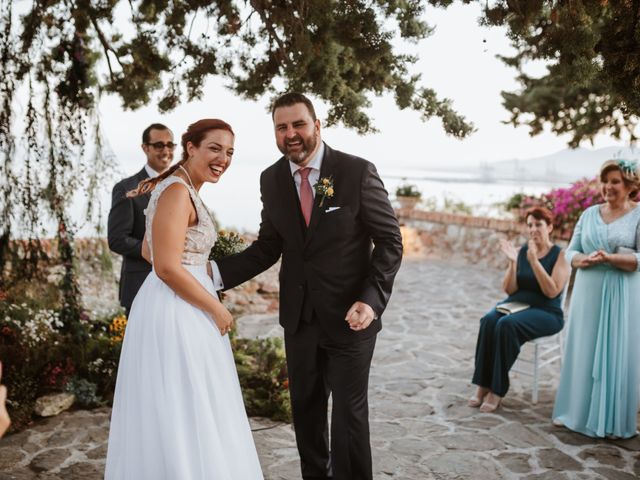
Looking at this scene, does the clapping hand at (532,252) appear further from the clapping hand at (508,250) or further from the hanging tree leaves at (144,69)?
the hanging tree leaves at (144,69)

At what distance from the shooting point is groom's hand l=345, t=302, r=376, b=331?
2.73 metres

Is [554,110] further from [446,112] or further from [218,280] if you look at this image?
[218,280]

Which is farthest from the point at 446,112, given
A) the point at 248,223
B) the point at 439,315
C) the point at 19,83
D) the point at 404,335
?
the point at 248,223

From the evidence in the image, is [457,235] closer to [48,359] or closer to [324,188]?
[48,359]

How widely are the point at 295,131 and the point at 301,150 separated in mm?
101

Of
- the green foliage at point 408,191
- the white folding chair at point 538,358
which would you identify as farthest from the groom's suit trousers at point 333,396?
the green foliage at point 408,191

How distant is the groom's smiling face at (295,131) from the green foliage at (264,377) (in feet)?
7.81

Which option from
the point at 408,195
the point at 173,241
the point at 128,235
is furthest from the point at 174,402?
the point at 408,195

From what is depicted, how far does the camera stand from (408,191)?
516 inches

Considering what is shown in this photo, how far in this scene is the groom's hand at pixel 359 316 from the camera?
8.95 ft

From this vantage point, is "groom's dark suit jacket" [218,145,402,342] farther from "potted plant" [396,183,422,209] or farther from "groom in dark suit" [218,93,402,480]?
"potted plant" [396,183,422,209]

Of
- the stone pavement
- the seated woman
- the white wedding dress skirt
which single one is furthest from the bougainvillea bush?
the white wedding dress skirt

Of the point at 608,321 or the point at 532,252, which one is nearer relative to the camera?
the point at 608,321

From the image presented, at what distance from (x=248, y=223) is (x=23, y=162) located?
23.1ft
